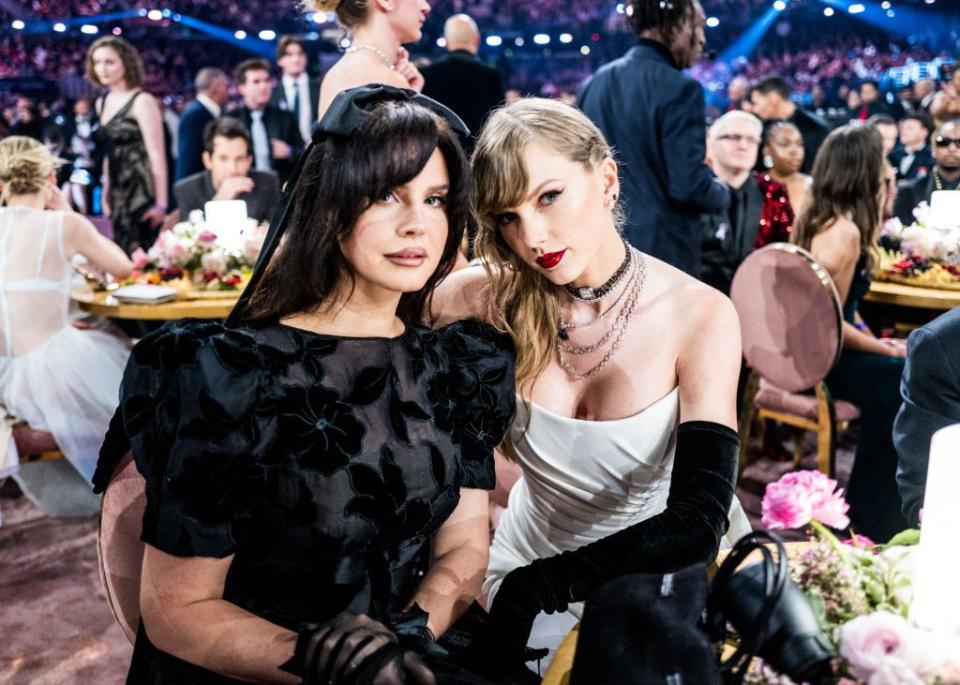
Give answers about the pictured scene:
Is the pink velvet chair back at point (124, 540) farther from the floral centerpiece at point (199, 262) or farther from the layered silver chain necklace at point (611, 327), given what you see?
the floral centerpiece at point (199, 262)

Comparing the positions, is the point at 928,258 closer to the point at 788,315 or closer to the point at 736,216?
the point at 736,216

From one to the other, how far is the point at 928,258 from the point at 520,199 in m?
3.46

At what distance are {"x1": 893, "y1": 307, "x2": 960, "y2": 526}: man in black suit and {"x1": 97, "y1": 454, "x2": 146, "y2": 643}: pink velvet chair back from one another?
1385 millimetres

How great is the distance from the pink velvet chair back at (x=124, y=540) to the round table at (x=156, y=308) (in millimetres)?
2290

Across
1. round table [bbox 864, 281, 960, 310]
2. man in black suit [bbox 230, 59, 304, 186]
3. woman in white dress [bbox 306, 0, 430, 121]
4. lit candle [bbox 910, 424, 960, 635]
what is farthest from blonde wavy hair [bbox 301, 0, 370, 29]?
man in black suit [bbox 230, 59, 304, 186]

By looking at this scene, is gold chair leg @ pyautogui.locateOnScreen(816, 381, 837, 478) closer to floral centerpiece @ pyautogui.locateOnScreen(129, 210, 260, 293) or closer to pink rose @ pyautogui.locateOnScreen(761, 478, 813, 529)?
pink rose @ pyautogui.locateOnScreen(761, 478, 813, 529)

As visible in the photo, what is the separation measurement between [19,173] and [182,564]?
112 inches

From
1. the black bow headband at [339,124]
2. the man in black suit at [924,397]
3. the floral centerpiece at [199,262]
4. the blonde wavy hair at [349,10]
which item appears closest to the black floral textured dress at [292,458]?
the black bow headband at [339,124]

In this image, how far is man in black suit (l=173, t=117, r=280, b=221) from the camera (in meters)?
4.77

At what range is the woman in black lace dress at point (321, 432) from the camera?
119cm

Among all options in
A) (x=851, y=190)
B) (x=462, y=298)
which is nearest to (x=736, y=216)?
(x=851, y=190)

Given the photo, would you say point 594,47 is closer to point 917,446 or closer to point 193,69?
point 193,69

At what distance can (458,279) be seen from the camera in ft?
6.01

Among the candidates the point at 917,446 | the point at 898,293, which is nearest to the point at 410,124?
the point at 917,446
